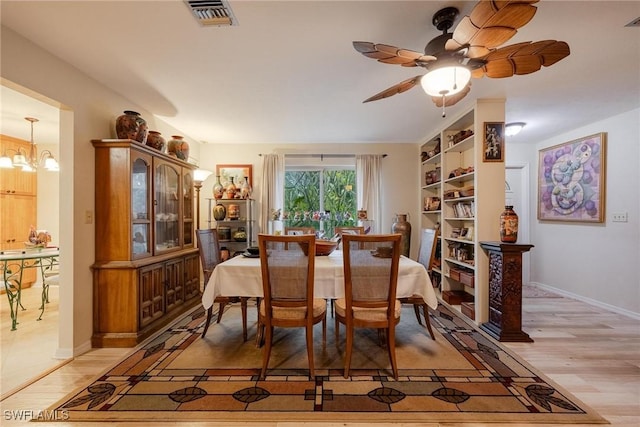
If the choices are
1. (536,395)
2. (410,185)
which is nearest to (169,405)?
(536,395)

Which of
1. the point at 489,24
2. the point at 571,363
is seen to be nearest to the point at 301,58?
the point at 489,24

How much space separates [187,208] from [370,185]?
9.06ft

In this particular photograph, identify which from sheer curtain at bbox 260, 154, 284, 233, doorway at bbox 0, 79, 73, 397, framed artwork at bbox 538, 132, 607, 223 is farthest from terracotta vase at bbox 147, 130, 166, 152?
framed artwork at bbox 538, 132, 607, 223

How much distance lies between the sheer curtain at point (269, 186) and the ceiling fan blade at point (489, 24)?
349 cm

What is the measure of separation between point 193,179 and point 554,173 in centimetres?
525

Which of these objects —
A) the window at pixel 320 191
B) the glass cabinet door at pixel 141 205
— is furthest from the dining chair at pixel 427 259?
the glass cabinet door at pixel 141 205

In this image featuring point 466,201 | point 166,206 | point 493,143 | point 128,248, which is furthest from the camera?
point 466,201

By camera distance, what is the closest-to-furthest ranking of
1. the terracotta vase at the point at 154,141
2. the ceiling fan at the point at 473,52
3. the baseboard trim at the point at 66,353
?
the ceiling fan at the point at 473,52, the baseboard trim at the point at 66,353, the terracotta vase at the point at 154,141

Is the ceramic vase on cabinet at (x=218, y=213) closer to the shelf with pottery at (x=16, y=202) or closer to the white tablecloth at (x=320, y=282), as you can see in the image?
the white tablecloth at (x=320, y=282)

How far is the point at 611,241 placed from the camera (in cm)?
357

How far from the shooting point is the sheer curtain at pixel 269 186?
4758 millimetres

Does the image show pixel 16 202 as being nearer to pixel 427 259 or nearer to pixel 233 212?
pixel 233 212

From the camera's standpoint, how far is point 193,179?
4059mm

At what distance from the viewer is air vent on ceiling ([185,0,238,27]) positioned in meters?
1.63
